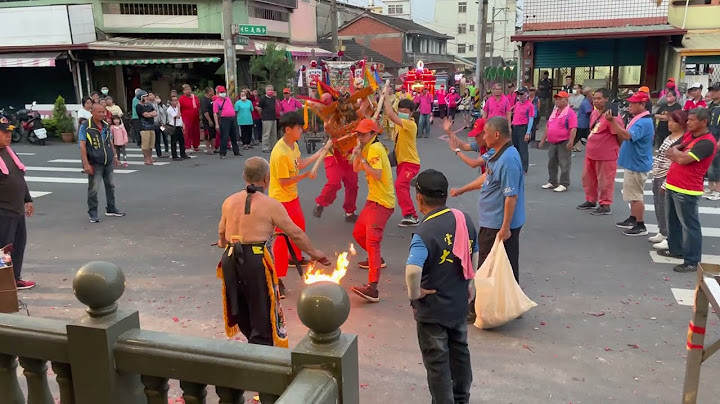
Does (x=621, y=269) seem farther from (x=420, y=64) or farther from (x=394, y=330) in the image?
(x=420, y=64)

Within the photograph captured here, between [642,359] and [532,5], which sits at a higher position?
[532,5]

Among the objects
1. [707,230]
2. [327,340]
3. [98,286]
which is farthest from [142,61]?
[327,340]

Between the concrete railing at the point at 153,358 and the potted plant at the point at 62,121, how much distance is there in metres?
18.6

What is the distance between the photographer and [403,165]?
26.8 ft

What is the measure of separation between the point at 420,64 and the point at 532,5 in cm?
607

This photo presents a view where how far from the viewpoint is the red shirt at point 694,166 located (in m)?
6.29

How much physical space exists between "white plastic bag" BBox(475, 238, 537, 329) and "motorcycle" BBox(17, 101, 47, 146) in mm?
17608

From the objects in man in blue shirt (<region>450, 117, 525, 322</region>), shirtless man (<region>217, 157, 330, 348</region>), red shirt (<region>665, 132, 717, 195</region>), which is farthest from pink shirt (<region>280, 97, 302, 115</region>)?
shirtless man (<region>217, 157, 330, 348</region>)

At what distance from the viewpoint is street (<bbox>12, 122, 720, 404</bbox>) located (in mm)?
4336

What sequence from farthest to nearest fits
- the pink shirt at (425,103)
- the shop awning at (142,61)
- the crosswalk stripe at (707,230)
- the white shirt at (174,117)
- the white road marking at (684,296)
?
the shop awning at (142,61)
the pink shirt at (425,103)
the white shirt at (174,117)
the crosswalk stripe at (707,230)
the white road marking at (684,296)

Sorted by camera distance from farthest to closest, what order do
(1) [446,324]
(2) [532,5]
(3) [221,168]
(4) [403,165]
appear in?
1. (2) [532,5]
2. (3) [221,168]
3. (4) [403,165]
4. (1) [446,324]

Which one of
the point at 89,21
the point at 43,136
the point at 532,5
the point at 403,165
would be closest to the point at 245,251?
the point at 403,165

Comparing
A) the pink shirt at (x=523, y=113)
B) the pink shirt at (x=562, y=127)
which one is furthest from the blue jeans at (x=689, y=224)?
the pink shirt at (x=523, y=113)

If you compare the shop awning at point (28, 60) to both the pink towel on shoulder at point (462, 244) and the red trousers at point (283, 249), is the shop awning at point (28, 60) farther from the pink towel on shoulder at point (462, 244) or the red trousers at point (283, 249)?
the pink towel on shoulder at point (462, 244)
